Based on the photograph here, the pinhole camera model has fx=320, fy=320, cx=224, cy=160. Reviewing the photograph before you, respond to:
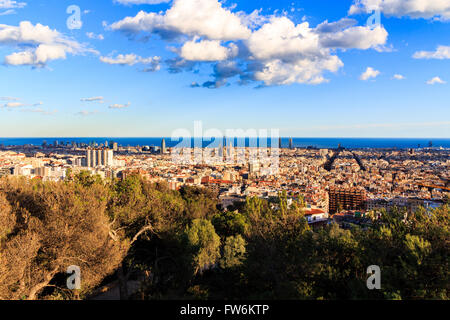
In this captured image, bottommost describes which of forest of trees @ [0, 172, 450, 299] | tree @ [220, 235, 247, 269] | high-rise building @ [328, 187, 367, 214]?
high-rise building @ [328, 187, 367, 214]

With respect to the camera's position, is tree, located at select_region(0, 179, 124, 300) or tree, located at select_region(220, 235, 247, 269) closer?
tree, located at select_region(0, 179, 124, 300)

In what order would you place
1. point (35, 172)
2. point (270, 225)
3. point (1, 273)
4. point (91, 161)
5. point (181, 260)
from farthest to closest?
point (91, 161)
point (35, 172)
point (181, 260)
point (270, 225)
point (1, 273)

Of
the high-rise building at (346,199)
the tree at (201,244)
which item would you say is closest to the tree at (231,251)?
the tree at (201,244)

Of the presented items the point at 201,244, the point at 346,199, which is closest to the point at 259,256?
the point at 201,244

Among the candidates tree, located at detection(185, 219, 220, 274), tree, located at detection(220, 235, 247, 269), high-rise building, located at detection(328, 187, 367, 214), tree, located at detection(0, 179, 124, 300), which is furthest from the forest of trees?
high-rise building, located at detection(328, 187, 367, 214)

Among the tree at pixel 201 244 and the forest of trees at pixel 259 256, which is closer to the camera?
the forest of trees at pixel 259 256

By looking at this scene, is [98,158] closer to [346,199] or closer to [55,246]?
[346,199]

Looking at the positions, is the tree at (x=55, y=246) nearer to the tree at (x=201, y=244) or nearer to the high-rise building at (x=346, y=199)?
the tree at (x=201, y=244)

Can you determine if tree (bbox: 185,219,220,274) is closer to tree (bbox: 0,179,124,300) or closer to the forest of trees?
the forest of trees

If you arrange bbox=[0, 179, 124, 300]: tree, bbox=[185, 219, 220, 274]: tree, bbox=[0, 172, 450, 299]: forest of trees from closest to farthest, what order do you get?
bbox=[0, 172, 450, 299]: forest of trees
bbox=[0, 179, 124, 300]: tree
bbox=[185, 219, 220, 274]: tree
